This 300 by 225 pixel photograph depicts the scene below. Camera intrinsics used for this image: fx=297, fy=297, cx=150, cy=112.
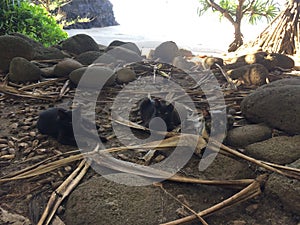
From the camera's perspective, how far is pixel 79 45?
156 inches

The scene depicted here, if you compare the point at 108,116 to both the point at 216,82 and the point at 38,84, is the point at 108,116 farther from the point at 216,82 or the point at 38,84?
the point at 216,82

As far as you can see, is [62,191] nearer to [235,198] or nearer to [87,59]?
[235,198]

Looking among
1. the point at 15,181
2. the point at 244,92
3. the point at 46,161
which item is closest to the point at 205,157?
the point at 46,161

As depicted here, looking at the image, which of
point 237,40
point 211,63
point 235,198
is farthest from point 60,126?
point 237,40

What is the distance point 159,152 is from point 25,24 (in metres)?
4.18

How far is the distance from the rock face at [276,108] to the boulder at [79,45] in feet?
8.72

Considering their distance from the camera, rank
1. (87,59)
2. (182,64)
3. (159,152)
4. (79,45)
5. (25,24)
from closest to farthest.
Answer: (159,152)
(87,59)
(182,64)
(79,45)
(25,24)

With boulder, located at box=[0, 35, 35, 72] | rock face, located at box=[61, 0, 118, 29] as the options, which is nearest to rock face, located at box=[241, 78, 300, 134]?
boulder, located at box=[0, 35, 35, 72]

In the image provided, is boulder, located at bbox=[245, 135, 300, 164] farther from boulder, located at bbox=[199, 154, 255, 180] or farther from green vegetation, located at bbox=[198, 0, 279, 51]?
green vegetation, located at bbox=[198, 0, 279, 51]

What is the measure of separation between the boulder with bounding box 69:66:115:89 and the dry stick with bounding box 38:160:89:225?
1.15m

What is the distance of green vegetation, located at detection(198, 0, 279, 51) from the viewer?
6197 mm

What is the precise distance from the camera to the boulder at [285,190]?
1172mm

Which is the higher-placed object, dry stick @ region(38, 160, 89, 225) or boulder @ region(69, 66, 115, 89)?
boulder @ region(69, 66, 115, 89)

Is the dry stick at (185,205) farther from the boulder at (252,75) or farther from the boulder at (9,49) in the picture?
the boulder at (9,49)
